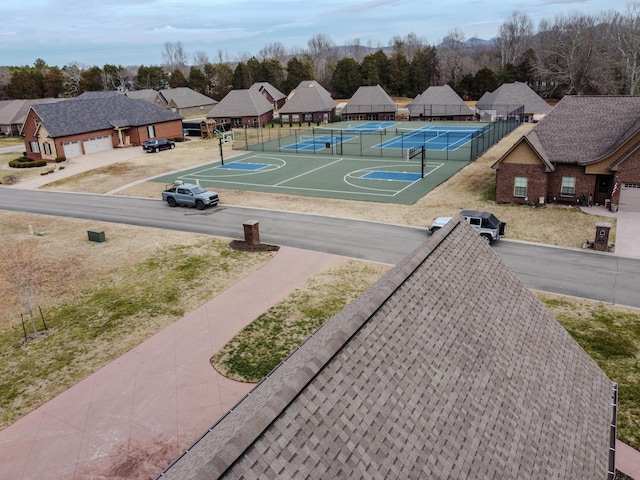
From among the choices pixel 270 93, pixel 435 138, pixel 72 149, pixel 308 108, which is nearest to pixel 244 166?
pixel 72 149

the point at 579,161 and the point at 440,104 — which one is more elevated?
the point at 440,104

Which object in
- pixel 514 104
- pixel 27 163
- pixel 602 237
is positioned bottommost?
pixel 602 237

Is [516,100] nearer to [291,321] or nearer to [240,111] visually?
[240,111]

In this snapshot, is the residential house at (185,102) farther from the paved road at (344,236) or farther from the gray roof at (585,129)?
the gray roof at (585,129)

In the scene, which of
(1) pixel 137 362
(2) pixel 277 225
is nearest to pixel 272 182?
(2) pixel 277 225

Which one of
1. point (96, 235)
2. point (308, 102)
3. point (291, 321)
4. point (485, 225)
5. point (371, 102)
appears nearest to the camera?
point (291, 321)
